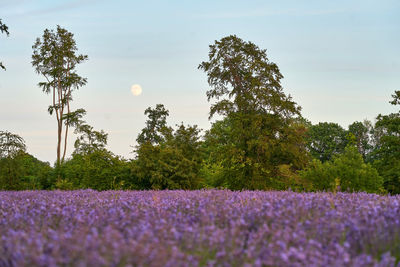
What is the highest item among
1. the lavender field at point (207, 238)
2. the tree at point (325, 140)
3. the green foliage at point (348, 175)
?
the tree at point (325, 140)

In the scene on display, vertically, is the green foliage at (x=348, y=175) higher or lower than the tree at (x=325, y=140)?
lower

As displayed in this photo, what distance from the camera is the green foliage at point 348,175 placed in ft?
54.9

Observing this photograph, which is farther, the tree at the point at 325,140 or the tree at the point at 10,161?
the tree at the point at 325,140

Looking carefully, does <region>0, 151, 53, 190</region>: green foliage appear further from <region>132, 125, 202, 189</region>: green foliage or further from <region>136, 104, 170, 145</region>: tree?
<region>136, 104, 170, 145</region>: tree

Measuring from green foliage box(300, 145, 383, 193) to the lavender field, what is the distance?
1214cm

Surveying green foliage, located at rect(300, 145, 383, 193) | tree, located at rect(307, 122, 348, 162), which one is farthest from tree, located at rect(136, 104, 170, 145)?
green foliage, located at rect(300, 145, 383, 193)

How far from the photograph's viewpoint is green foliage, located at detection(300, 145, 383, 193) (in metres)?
16.7

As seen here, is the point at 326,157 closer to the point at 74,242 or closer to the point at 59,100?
the point at 59,100

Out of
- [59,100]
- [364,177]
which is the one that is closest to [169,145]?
[364,177]

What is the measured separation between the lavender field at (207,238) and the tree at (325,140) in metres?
58.6

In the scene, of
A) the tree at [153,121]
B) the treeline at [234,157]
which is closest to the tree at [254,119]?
the treeline at [234,157]

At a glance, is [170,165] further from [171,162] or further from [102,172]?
[102,172]

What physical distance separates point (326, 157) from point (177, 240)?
6195 centimetres

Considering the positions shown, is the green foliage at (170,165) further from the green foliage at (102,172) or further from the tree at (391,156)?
the tree at (391,156)
